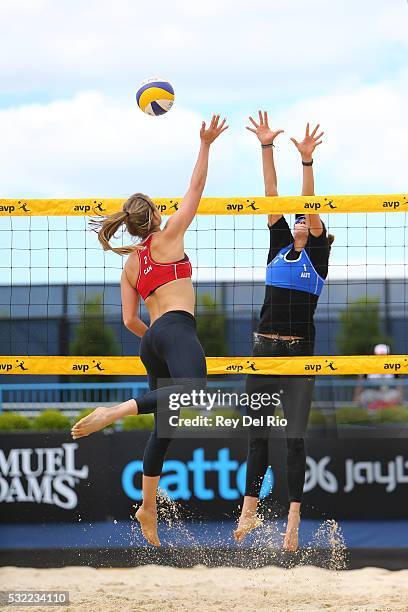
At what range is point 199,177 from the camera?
5406 millimetres

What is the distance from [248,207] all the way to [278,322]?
0.76 m

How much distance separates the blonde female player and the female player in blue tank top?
2.16 feet

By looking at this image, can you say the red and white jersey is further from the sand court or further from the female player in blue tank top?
the sand court

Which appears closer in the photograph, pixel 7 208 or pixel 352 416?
pixel 7 208

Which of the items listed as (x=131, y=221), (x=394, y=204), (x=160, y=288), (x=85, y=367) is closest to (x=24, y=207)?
(x=131, y=221)

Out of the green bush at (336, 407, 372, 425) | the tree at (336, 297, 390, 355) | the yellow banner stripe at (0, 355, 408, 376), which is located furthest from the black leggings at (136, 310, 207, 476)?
the tree at (336, 297, 390, 355)

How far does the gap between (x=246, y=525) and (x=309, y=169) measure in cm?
233

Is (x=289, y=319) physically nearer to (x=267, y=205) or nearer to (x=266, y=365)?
(x=266, y=365)

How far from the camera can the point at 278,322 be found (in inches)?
235

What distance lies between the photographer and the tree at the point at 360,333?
1906 cm

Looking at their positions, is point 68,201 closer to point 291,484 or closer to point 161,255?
point 161,255

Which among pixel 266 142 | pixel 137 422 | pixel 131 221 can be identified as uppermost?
pixel 266 142

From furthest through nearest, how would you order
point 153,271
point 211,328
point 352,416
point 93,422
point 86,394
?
point 211,328
point 86,394
point 352,416
point 153,271
point 93,422

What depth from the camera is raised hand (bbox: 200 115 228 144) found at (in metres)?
5.41
